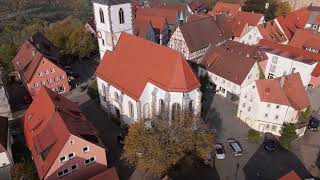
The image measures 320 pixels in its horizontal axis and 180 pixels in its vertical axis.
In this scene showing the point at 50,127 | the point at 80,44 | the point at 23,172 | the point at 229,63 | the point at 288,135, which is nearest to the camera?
the point at 23,172

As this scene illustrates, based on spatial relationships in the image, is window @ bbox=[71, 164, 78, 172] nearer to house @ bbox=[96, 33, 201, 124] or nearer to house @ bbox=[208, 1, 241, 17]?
house @ bbox=[96, 33, 201, 124]

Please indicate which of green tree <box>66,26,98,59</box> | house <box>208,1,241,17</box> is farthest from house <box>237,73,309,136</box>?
house <box>208,1,241,17</box>

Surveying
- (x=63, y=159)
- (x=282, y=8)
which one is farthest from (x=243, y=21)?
(x=63, y=159)

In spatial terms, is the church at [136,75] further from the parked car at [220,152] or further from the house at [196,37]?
the house at [196,37]

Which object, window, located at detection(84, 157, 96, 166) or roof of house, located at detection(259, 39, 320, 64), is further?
roof of house, located at detection(259, 39, 320, 64)

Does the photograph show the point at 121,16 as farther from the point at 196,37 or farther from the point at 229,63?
the point at 196,37

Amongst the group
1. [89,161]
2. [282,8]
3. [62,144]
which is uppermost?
[282,8]
